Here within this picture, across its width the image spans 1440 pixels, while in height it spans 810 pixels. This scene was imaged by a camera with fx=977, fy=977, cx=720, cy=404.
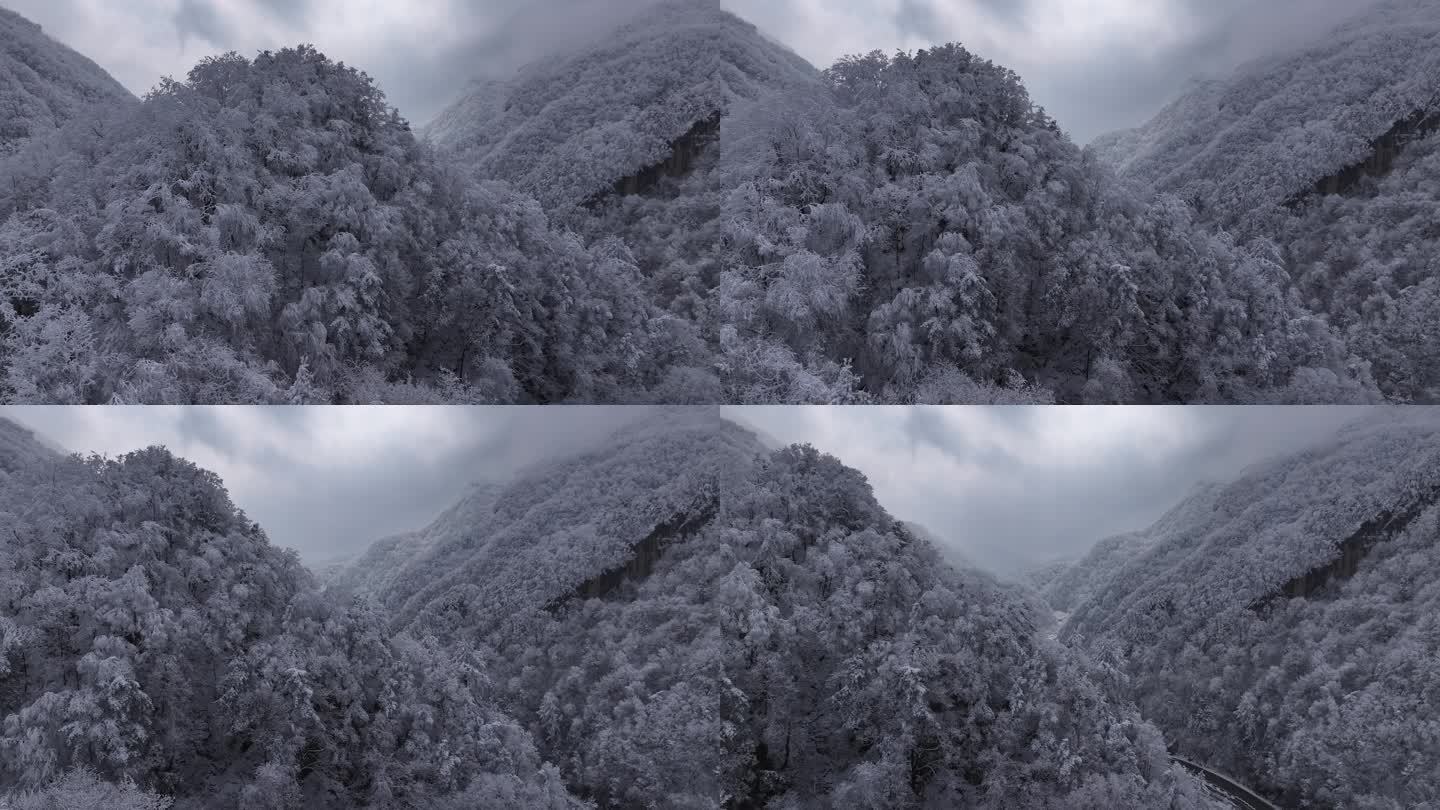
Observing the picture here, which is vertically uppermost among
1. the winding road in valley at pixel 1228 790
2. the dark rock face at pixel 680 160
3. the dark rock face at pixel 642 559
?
the dark rock face at pixel 680 160

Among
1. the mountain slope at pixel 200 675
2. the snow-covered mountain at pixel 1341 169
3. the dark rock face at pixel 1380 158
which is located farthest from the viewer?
the dark rock face at pixel 1380 158

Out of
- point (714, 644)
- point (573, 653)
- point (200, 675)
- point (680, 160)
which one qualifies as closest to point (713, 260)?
point (680, 160)

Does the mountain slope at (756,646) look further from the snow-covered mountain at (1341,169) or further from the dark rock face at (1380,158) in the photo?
the dark rock face at (1380,158)

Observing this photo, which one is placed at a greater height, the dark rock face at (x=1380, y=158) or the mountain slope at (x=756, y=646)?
the dark rock face at (x=1380, y=158)

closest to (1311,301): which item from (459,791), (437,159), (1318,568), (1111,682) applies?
(1318,568)

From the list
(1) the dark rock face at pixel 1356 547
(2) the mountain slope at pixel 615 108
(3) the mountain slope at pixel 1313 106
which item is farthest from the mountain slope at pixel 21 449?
(1) the dark rock face at pixel 1356 547

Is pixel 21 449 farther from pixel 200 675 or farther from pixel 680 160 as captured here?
pixel 680 160
